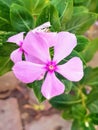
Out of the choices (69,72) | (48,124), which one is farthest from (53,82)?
(48,124)

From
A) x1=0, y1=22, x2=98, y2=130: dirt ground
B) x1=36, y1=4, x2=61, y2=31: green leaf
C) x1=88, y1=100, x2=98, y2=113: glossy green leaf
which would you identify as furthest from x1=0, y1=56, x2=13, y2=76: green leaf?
x1=0, y1=22, x2=98, y2=130: dirt ground

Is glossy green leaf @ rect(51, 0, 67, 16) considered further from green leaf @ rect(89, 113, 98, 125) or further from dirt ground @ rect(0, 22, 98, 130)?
dirt ground @ rect(0, 22, 98, 130)

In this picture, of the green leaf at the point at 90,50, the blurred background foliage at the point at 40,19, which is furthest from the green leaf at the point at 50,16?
the green leaf at the point at 90,50

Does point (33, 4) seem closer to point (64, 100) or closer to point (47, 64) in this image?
point (47, 64)

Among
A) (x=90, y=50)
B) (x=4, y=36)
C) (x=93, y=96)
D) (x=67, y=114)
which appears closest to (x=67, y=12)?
(x=4, y=36)

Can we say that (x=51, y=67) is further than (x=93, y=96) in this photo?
No

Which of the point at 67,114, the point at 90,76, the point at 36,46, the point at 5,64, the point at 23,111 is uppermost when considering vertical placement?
the point at 36,46

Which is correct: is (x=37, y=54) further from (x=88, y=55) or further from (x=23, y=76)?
(x=88, y=55)
